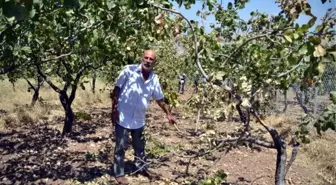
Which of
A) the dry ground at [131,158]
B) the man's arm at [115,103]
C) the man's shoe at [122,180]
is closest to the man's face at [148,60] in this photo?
the man's arm at [115,103]

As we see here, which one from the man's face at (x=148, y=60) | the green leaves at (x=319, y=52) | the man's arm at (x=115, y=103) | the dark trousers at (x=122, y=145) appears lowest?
the dark trousers at (x=122, y=145)

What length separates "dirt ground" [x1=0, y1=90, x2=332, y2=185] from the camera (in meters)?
5.24

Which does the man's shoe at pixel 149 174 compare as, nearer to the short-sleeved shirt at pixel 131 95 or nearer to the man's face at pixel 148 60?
the short-sleeved shirt at pixel 131 95

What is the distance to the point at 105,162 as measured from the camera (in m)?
5.91

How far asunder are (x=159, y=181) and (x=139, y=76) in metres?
1.43

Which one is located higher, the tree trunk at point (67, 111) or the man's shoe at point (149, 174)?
the tree trunk at point (67, 111)

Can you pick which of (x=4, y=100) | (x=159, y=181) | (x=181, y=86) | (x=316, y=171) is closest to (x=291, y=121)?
(x=316, y=171)

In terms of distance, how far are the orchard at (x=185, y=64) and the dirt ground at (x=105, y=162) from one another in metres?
0.03

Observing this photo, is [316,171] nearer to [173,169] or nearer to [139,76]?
[173,169]

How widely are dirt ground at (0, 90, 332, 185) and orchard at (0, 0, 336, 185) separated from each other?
0.03 metres

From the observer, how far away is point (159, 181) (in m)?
5.16

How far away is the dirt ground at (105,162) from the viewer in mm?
5238

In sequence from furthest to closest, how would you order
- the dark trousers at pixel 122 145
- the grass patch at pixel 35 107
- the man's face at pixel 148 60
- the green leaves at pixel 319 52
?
the grass patch at pixel 35 107 < the dark trousers at pixel 122 145 < the man's face at pixel 148 60 < the green leaves at pixel 319 52

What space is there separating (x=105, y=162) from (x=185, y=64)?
81.3 inches
